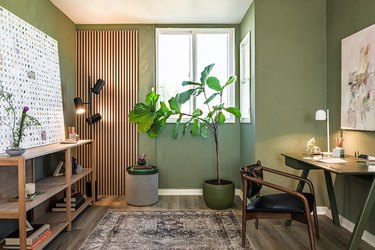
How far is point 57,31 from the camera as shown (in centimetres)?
382

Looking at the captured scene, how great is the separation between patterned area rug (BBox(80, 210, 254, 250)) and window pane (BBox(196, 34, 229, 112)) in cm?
180

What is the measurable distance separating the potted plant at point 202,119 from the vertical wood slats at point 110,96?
45 cm

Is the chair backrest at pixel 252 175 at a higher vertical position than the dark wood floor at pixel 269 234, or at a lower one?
higher

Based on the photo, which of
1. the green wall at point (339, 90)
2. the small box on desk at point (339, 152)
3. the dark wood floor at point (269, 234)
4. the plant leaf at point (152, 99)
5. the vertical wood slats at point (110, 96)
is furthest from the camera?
the vertical wood slats at point (110, 96)

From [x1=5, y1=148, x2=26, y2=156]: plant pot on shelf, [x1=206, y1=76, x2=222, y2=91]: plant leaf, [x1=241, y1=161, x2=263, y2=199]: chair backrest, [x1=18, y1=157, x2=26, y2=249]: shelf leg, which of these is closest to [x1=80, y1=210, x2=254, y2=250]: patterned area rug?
[x1=241, y1=161, x2=263, y2=199]: chair backrest

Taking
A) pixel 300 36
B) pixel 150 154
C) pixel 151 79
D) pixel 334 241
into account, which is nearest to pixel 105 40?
pixel 151 79

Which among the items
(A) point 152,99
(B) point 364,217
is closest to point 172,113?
(A) point 152,99

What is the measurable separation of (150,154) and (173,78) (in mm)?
1246

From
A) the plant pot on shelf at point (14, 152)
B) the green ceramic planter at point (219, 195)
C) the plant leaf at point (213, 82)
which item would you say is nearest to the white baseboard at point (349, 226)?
the green ceramic planter at point (219, 195)

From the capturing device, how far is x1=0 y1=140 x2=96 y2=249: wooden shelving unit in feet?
7.11

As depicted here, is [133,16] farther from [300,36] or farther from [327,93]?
[327,93]

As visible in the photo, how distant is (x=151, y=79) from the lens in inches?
180

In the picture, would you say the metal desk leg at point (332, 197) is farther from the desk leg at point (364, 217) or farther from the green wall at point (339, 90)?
the desk leg at point (364, 217)

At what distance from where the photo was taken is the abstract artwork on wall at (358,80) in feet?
9.03
